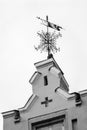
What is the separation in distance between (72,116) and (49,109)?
1.30 meters

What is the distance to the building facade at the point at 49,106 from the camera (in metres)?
21.4

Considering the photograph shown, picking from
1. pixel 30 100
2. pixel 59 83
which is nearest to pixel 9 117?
pixel 30 100

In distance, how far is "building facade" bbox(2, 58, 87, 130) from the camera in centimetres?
2142

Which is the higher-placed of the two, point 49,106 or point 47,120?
point 49,106

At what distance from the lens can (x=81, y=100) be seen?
2145 cm

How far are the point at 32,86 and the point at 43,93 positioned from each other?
901 mm

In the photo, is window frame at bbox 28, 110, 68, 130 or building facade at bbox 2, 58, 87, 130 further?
window frame at bbox 28, 110, 68, 130

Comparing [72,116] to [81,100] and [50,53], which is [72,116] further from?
[50,53]

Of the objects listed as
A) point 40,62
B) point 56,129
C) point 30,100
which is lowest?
point 56,129

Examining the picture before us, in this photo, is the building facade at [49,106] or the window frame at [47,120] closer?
the building facade at [49,106]

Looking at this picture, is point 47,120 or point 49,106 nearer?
point 47,120

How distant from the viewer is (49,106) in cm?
2227

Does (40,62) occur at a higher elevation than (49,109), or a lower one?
higher

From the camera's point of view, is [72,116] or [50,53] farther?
[50,53]
